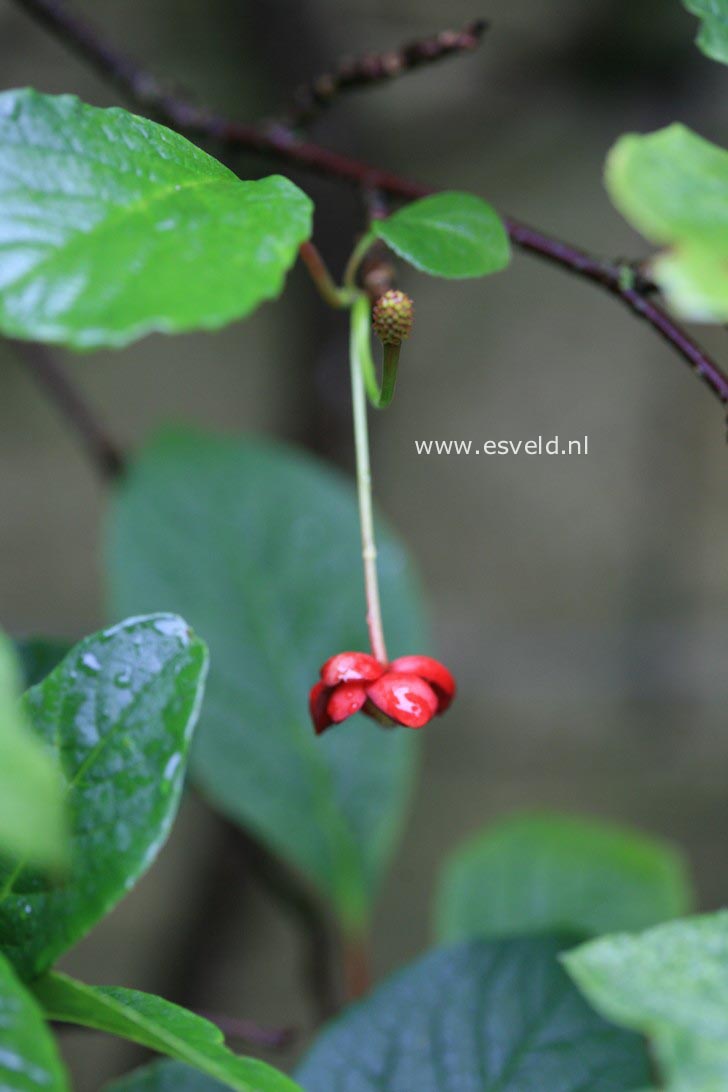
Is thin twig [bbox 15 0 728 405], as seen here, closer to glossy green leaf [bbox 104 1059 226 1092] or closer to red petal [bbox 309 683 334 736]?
red petal [bbox 309 683 334 736]

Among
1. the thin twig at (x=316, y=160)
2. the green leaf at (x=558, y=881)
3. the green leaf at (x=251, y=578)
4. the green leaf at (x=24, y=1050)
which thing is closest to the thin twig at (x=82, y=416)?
the green leaf at (x=251, y=578)

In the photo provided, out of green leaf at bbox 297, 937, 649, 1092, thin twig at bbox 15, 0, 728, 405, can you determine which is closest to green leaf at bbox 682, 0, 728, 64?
thin twig at bbox 15, 0, 728, 405

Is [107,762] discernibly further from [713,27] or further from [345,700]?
[713,27]

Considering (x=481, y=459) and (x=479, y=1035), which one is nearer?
(x=479, y=1035)

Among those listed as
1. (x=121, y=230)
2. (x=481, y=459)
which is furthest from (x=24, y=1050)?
(x=481, y=459)

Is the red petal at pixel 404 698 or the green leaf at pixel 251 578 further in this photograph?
the green leaf at pixel 251 578

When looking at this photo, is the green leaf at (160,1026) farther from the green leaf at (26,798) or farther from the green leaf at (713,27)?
the green leaf at (713,27)

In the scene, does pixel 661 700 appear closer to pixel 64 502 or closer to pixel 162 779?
pixel 64 502
